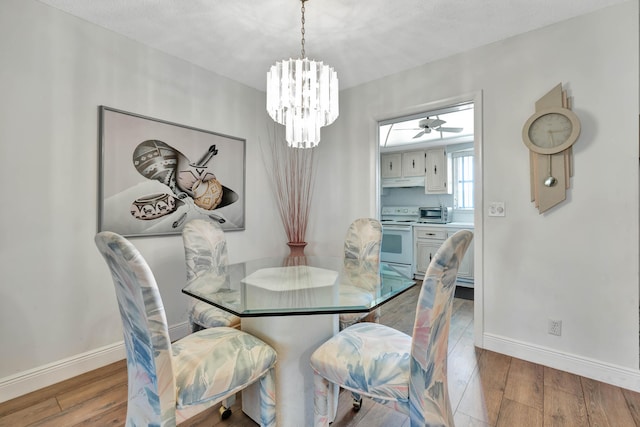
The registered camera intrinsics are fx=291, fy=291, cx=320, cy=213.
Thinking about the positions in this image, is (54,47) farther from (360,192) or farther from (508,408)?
(508,408)

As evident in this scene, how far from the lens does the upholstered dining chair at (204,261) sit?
1.73 m

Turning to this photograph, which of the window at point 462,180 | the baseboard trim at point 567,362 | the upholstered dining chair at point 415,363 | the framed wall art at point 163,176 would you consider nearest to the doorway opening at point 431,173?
the window at point 462,180

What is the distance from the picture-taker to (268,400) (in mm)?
1258

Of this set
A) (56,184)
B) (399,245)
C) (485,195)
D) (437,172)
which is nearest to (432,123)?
(485,195)

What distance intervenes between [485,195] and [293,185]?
197cm

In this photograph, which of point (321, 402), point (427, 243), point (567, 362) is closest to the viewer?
point (321, 402)

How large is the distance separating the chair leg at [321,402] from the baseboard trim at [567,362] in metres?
1.69

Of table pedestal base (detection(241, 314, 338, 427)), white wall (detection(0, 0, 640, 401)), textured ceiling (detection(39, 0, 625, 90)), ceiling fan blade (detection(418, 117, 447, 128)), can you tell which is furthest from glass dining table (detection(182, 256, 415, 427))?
ceiling fan blade (detection(418, 117, 447, 128))

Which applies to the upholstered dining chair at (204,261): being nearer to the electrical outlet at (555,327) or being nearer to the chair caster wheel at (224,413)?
the chair caster wheel at (224,413)

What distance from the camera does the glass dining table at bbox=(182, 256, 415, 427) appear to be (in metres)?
1.19

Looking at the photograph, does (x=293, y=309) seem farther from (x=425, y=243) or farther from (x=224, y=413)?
(x=425, y=243)

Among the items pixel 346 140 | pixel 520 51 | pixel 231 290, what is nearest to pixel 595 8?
pixel 520 51

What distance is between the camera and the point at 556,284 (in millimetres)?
2059

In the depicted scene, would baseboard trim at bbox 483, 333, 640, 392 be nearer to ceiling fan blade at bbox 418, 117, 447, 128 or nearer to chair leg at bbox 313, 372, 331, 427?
chair leg at bbox 313, 372, 331, 427
